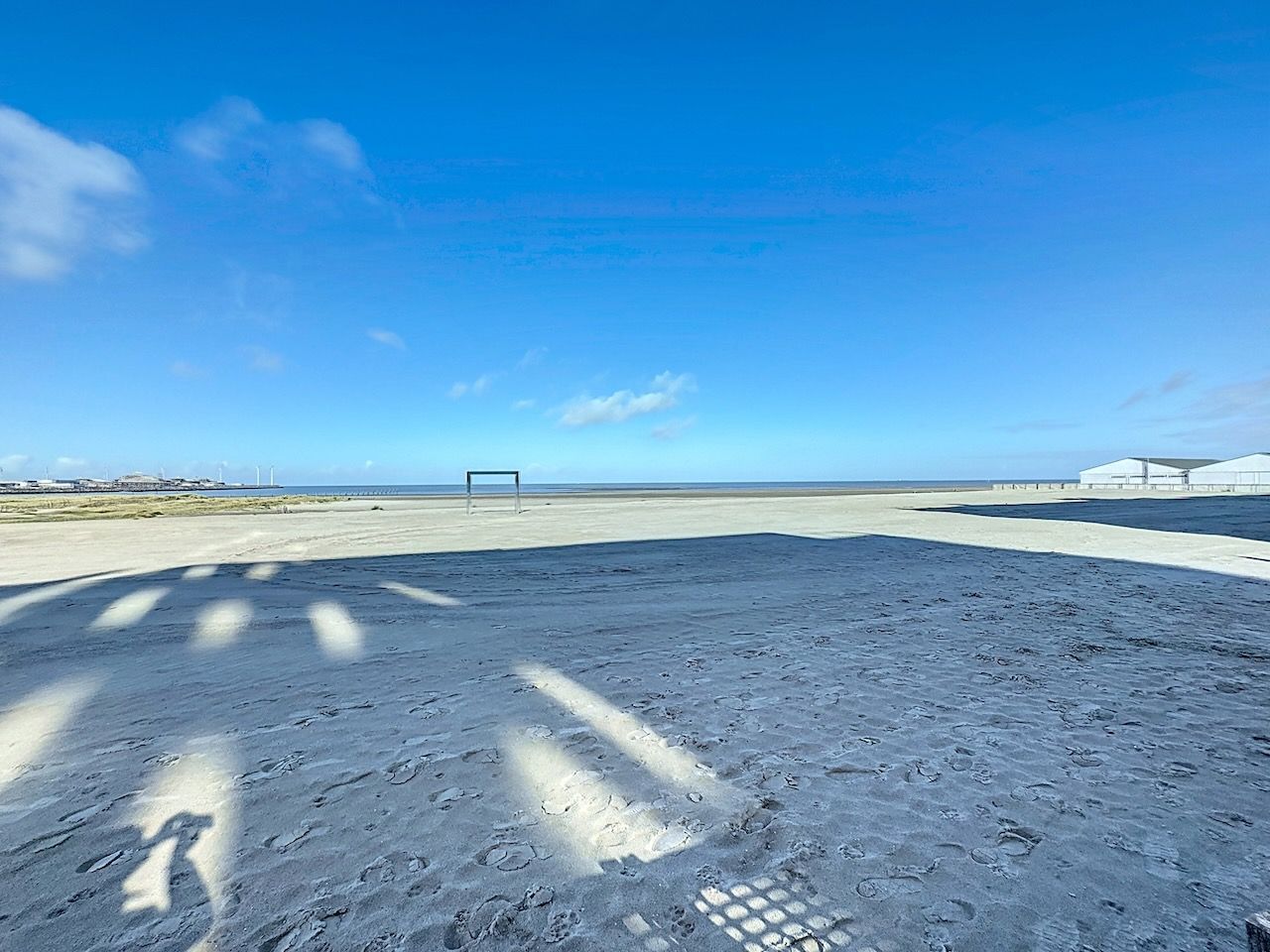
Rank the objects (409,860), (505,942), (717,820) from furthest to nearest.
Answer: (717,820), (409,860), (505,942)

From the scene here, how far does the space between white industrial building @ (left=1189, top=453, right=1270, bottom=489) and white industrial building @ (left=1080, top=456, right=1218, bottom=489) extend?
891 millimetres

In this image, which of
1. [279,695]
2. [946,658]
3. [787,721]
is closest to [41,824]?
[279,695]

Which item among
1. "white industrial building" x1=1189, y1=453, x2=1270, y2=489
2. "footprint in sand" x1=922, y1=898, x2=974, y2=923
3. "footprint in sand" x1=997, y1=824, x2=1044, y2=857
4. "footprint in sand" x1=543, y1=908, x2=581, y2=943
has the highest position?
"white industrial building" x1=1189, y1=453, x2=1270, y2=489

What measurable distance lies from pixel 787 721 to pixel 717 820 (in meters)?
1.04

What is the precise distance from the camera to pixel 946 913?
5.93ft

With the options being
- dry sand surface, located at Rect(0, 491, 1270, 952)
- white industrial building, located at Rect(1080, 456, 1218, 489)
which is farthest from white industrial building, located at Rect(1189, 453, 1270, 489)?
dry sand surface, located at Rect(0, 491, 1270, 952)

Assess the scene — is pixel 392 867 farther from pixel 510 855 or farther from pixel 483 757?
pixel 483 757

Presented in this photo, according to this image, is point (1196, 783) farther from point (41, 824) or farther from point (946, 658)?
point (41, 824)

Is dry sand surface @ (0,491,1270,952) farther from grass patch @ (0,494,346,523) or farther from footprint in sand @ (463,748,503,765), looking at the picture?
grass patch @ (0,494,346,523)

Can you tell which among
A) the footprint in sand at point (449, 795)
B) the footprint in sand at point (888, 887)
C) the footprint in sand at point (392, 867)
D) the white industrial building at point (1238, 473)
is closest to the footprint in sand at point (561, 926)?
the footprint in sand at point (392, 867)

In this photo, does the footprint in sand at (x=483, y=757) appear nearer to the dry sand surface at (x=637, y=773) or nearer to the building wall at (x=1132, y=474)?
the dry sand surface at (x=637, y=773)

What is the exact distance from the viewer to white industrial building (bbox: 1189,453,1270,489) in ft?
151

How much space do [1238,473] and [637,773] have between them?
6704 cm

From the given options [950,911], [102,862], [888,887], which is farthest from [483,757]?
[950,911]
